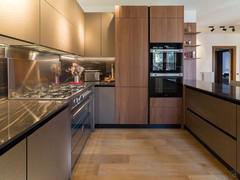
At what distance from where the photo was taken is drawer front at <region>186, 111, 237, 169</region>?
2.89 meters

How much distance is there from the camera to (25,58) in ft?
10.2

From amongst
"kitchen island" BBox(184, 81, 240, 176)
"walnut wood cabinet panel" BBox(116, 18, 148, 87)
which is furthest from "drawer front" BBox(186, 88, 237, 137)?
"walnut wood cabinet panel" BBox(116, 18, 148, 87)

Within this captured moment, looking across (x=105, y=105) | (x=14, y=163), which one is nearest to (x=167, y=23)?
(x=105, y=105)

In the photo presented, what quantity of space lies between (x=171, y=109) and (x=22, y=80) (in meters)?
3.01

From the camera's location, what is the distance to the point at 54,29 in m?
3.15

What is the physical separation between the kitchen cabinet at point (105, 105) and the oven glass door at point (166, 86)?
2.56 feet

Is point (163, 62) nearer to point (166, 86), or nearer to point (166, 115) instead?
point (166, 86)

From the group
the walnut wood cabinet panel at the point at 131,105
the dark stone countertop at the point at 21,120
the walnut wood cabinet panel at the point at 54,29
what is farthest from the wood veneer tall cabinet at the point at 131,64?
the dark stone countertop at the point at 21,120

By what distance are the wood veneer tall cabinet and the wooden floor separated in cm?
55

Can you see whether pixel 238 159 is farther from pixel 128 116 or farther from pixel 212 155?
pixel 128 116

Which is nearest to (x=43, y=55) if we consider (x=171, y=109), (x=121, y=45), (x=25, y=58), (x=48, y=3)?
(x=25, y=58)

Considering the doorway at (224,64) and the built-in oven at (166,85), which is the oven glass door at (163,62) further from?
the doorway at (224,64)

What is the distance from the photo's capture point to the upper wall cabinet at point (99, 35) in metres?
5.43

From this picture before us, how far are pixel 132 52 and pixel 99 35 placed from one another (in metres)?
0.84
